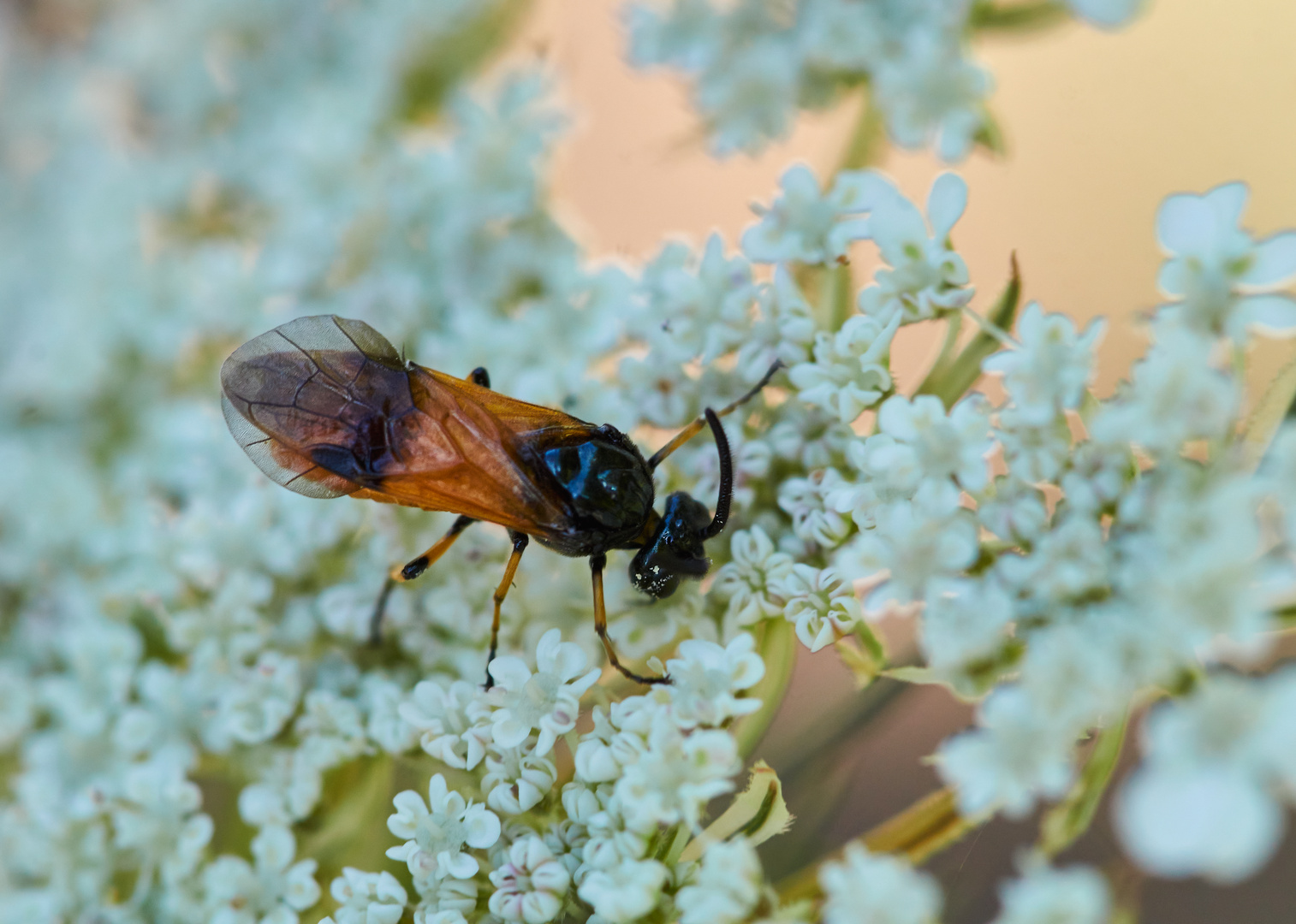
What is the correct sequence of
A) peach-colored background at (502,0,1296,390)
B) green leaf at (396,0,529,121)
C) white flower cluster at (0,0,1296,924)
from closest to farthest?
white flower cluster at (0,0,1296,924)
peach-colored background at (502,0,1296,390)
green leaf at (396,0,529,121)

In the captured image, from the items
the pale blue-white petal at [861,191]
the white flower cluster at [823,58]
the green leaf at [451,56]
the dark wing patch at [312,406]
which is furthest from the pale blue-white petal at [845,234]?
the green leaf at [451,56]

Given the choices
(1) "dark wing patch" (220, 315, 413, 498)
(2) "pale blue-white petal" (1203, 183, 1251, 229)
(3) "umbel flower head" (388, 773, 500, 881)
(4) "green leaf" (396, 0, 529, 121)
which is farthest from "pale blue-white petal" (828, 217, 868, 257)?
(4) "green leaf" (396, 0, 529, 121)

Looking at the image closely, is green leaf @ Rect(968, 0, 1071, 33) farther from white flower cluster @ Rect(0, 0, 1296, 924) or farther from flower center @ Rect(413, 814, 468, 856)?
flower center @ Rect(413, 814, 468, 856)

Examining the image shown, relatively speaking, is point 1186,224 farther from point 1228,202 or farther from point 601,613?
A: point 601,613

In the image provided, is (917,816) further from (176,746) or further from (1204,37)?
(1204,37)

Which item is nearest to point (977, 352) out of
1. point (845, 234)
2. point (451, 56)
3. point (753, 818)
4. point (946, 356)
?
point (946, 356)

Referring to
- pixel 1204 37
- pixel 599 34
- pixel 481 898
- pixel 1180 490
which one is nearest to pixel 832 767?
pixel 481 898

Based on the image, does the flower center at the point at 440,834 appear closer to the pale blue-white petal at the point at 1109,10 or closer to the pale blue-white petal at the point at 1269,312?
the pale blue-white petal at the point at 1269,312
